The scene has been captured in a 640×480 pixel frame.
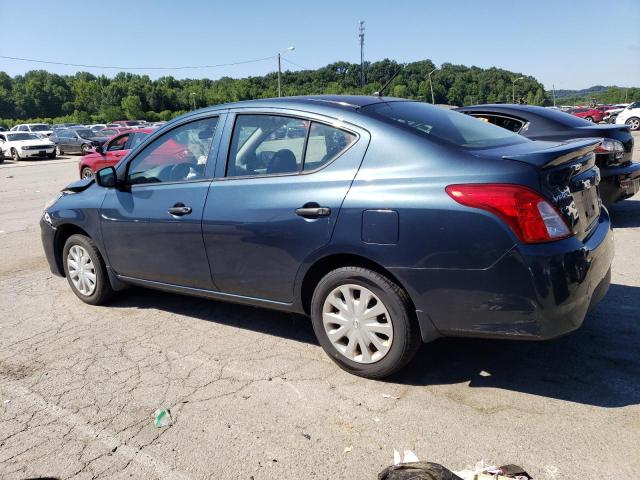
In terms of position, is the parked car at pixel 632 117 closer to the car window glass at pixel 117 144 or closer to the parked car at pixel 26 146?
the car window glass at pixel 117 144

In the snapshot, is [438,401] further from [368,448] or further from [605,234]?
[605,234]

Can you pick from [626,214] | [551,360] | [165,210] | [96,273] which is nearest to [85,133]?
[96,273]

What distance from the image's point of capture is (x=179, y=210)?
402cm

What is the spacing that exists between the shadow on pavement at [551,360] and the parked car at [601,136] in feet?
8.68

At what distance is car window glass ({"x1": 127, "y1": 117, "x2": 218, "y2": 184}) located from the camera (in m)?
4.07

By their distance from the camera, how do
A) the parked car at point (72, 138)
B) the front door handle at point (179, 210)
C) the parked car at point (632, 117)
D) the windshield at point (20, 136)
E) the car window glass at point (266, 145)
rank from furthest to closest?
the parked car at point (632, 117), the parked car at point (72, 138), the windshield at point (20, 136), the front door handle at point (179, 210), the car window glass at point (266, 145)

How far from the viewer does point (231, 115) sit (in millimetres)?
3957

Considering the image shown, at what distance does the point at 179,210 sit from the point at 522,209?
2.41 metres

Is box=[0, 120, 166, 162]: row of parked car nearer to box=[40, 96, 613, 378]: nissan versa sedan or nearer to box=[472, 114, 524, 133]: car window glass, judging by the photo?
box=[472, 114, 524, 133]: car window glass

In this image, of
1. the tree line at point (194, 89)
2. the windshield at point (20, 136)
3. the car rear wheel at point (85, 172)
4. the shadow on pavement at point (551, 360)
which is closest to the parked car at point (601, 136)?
the shadow on pavement at point (551, 360)

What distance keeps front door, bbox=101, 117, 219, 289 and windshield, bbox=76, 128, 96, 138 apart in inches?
1164

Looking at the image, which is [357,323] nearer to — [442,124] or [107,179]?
[442,124]

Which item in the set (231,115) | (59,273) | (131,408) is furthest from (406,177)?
(59,273)

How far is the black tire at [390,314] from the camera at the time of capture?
3.13 m
